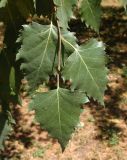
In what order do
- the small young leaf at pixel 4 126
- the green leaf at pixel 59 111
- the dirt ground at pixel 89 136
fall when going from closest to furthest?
the green leaf at pixel 59 111 < the small young leaf at pixel 4 126 < the dirt ground at pixel 89 136

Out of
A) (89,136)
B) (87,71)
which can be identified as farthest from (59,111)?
(89,136)

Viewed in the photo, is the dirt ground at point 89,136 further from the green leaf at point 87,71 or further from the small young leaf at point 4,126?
the green leaf at point 87,71

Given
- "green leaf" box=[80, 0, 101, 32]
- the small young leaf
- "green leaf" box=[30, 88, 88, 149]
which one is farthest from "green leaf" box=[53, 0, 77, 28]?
the small young leaf

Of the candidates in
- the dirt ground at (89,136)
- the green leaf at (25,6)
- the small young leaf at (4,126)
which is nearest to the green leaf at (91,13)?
the green leaf at (25,6)

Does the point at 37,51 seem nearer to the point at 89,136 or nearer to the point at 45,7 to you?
the point at 45,7

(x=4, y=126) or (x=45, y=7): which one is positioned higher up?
(x=45, y=7)
